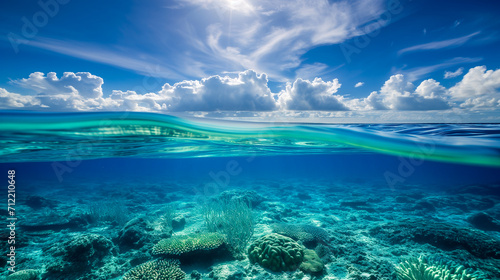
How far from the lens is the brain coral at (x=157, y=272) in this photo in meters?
6.45

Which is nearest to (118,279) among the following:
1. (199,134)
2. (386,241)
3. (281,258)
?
(281,258)

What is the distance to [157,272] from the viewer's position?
657cm

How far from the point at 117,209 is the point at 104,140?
4972 mm

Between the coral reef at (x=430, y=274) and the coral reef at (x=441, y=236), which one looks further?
the coral reef at (x=441, y=236)

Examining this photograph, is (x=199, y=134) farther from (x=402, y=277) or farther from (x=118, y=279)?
(x=402, y=277)

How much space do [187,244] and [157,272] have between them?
53.9 inches

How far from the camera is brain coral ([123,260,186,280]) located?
6447mm

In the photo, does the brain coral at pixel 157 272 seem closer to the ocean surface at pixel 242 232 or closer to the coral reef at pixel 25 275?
the ocean surface at pixel 242 232

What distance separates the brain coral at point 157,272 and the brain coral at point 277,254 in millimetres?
2802

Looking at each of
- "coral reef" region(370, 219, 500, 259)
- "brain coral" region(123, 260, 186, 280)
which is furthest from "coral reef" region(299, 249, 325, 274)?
"coral reef" region(370, 219, 500, 259)

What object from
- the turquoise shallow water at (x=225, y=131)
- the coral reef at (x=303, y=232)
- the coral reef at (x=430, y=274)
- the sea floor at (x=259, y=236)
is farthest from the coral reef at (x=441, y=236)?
the turquoise shallow water at (x=225, y=131)

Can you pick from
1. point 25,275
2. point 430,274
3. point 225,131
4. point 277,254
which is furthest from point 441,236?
point 25,275

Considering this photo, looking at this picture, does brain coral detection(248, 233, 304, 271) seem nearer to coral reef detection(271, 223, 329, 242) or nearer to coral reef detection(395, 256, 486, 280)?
coral reef detection(271, 223, 329, 242)

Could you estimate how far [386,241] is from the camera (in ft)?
32.0
